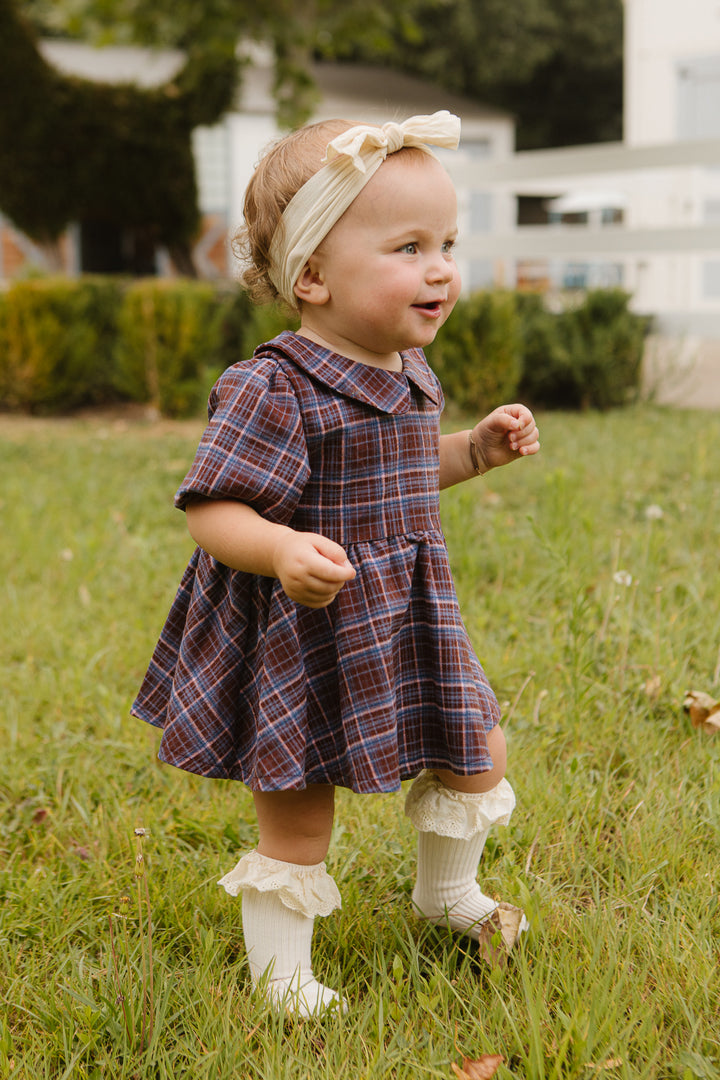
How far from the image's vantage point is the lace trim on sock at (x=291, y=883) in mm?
1495

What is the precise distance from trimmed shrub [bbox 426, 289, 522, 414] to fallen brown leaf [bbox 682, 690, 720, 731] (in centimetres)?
507

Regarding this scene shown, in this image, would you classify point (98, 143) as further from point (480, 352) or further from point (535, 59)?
point (535, 59)

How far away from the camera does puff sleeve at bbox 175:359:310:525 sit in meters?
1.39

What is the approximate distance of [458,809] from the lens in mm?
1588

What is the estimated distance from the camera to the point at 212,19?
32.7 feet

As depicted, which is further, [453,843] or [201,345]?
[201,345]

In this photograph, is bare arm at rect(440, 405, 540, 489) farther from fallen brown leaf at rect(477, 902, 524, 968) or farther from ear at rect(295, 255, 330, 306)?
fallen brown leaf at rect(477, 902, 524, 968)

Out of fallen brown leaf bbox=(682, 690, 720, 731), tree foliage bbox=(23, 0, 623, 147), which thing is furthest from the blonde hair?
tree foliage bbox=(23, 0, 623, 147)

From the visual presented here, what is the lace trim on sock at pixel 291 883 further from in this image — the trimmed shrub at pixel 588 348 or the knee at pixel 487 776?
the trimmed shrub at pixel 588 348

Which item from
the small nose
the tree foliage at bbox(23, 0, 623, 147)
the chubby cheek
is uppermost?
the tree foliage at bbox(23, 0, 623, 147)

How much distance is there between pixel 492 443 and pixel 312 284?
1.31ft

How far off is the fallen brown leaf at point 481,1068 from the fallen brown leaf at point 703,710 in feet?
3.54

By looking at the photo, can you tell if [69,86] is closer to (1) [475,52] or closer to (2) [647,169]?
(2) [647,169]

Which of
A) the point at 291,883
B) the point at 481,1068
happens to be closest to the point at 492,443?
the point at 291,883
